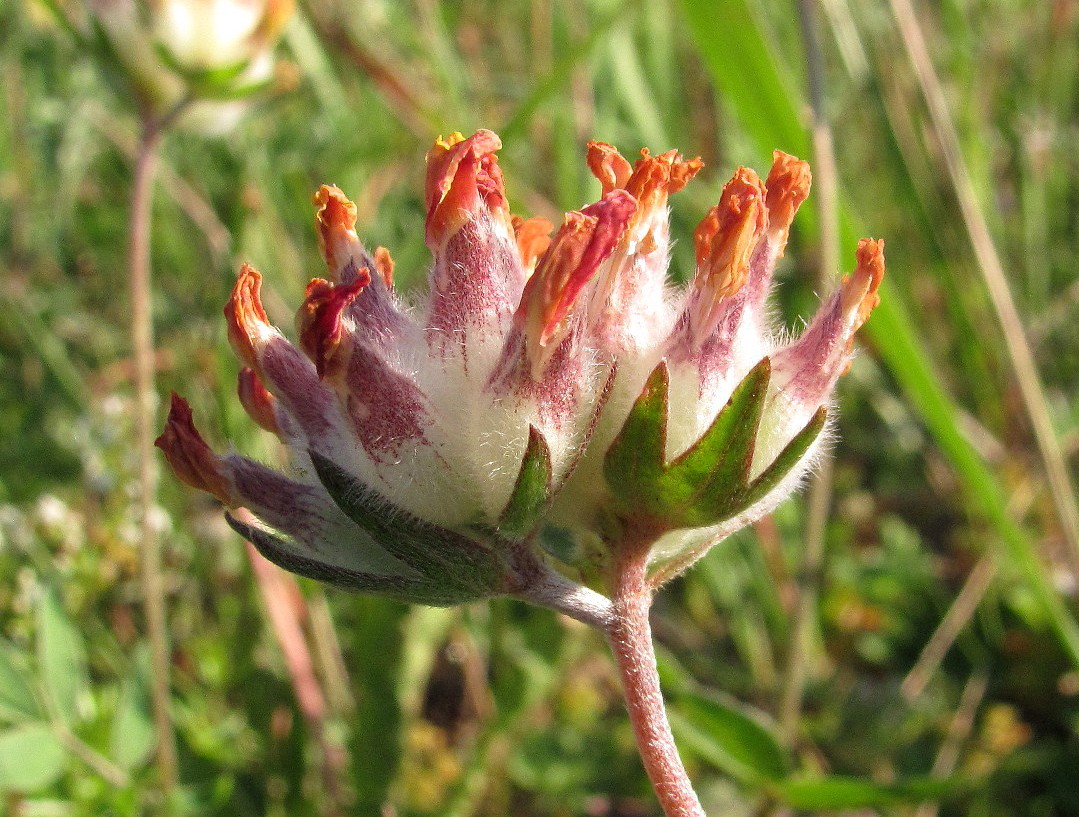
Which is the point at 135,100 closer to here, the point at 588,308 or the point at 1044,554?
the point at 588,308

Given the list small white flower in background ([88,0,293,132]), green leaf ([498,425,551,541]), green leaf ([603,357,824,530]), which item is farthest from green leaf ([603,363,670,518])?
small white flower in background ([88,0,293,132])

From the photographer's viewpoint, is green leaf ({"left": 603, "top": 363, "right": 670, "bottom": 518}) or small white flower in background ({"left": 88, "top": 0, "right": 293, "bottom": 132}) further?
small white flower in background ({"left": 88, "top": 0, "right": 293, "bottom": 132})

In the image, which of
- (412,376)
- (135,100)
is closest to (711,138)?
(135,100)

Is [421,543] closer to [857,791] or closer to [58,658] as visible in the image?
[857,791]

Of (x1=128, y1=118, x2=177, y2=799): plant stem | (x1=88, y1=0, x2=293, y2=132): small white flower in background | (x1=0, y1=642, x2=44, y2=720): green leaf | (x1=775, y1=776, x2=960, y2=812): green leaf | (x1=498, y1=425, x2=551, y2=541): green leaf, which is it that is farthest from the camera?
(x1=88, y1=0, x2=293, y2=132): small white flower in background

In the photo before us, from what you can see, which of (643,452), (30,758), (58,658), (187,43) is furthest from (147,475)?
(643,452)

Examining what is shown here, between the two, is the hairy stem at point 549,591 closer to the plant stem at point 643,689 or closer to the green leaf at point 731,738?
the plant stem at point 643,689

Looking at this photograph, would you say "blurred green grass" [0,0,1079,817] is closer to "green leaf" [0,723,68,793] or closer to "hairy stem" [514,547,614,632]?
"green leaf" [0,723,68,793]
